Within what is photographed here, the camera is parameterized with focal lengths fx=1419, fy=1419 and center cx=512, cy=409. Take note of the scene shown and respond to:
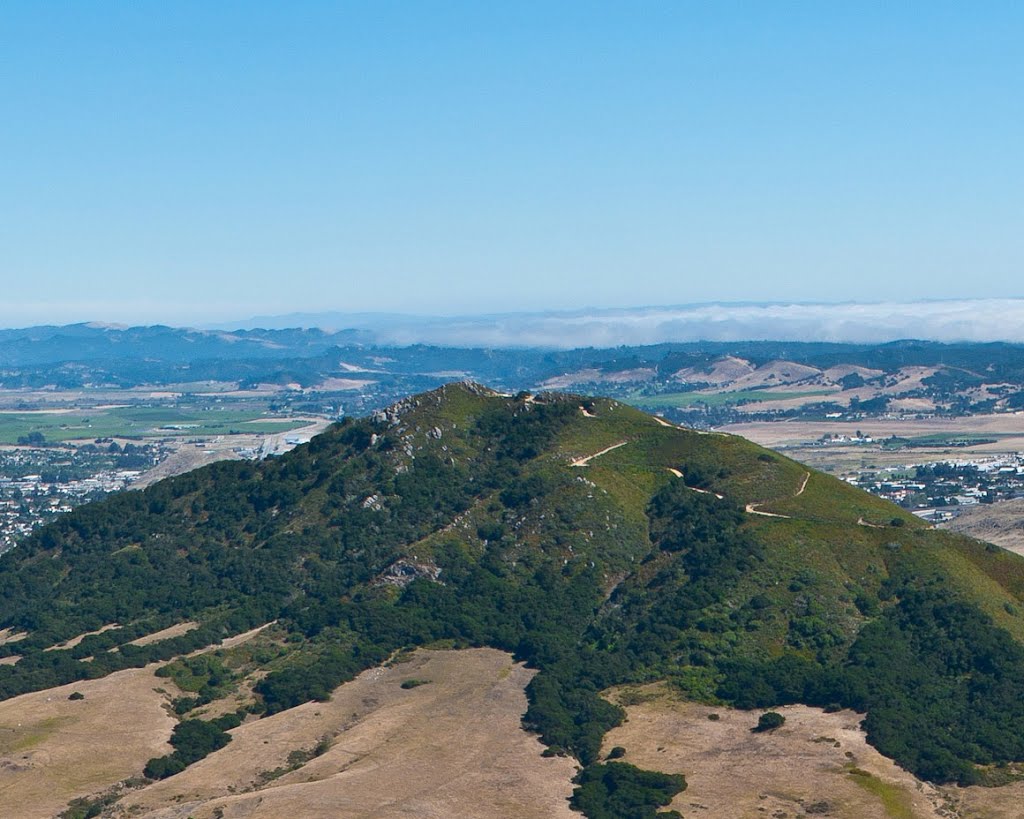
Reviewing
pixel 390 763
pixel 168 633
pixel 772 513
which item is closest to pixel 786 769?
pixel 390 763

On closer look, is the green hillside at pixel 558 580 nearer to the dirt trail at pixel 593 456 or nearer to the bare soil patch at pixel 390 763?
the dirt trail at pixel 593 456

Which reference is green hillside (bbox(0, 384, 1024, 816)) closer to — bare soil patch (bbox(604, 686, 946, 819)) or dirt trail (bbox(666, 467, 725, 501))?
dirt trail (bbox(666, 467, 725, 501))

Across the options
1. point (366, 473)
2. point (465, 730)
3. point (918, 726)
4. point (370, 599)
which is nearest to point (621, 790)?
point (465, 730)

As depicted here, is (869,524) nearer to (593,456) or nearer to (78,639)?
(593,456)

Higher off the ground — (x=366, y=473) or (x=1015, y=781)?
(x=366, y=473)

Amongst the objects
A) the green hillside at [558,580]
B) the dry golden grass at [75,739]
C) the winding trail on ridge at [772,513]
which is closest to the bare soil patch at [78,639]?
the green hillside at [558,580]

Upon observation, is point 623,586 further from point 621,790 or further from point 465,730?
point 621,790
